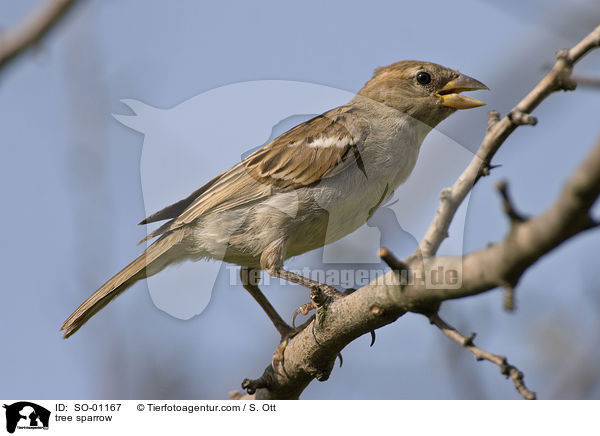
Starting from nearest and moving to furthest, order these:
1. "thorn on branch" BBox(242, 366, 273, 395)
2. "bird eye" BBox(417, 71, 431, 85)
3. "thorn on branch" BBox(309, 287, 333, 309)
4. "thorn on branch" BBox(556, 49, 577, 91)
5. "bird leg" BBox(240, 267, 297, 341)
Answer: "thorn on branch" BBox(556, 49, 577, 91), "thorn on branch" BBox(309, 287, 333, 309), "thorn on branch" BBox(242, 366, 273, 395), "bird leg" BBox(240, 267, 297, 341), "bird eye" BBox(417, 71, 431, 85)

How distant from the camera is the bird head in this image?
18.5 feet

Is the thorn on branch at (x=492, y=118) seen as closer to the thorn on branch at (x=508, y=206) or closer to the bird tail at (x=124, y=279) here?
the thorn on branch at (x=508, y=206)

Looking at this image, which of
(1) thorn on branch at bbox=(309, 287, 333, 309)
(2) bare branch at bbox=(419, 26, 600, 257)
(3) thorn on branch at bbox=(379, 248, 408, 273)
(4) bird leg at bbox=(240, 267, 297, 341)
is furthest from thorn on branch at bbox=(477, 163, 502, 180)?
(4) bird leg at bbox=(240, 267, 297, 341)

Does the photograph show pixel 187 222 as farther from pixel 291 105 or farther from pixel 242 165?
pixel 291 105

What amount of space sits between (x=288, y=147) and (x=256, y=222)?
0.81 metres

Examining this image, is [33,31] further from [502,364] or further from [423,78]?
[423,78]

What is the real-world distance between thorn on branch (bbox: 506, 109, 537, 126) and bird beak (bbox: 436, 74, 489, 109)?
2.63 m

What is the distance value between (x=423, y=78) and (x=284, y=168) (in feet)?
4.89

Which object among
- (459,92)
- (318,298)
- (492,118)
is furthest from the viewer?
(459,92)

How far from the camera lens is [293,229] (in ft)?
17.0

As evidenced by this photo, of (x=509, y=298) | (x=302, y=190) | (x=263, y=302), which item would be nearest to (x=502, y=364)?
(x=509, y=298)

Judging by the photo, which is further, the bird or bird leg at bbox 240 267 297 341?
bird leg at bbox 240 267 297 341

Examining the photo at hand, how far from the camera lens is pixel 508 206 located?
2150mm

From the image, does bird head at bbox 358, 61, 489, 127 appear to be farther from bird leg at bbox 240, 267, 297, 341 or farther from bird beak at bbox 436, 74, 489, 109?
bird leg at bbox 240, 267, 297, 341
